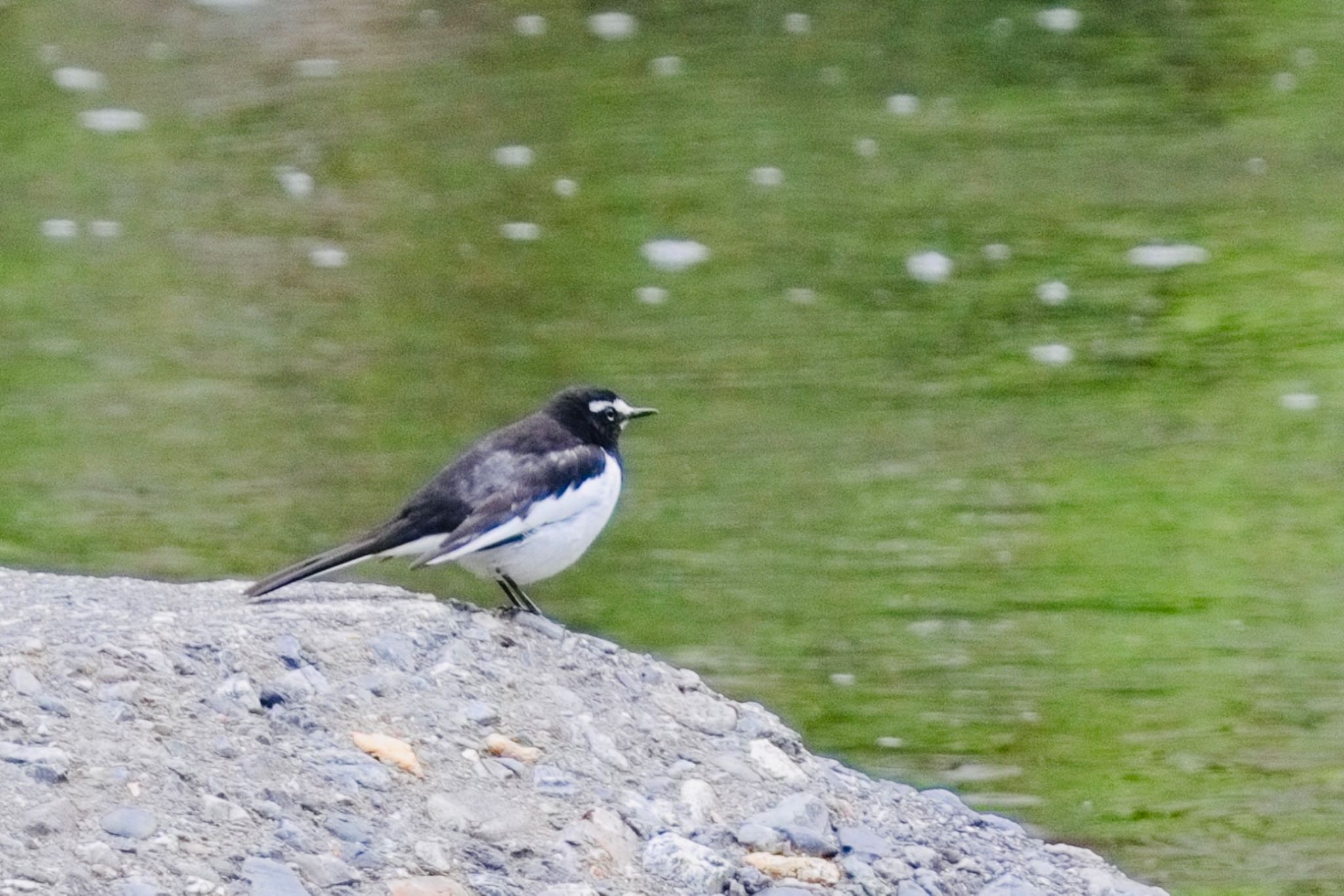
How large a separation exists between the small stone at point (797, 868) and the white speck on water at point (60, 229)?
18.9ft

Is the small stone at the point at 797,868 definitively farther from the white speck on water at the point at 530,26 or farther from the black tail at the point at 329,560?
the white speck on water at the point at 530,26

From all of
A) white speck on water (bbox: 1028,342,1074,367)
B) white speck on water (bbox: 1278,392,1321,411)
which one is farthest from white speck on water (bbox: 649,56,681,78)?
white speck on water (bbox: 1278,392,1321,411)

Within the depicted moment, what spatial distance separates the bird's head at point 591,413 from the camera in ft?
15.3

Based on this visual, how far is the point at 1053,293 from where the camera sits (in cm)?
802

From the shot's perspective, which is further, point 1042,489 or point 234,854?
point 1042,489

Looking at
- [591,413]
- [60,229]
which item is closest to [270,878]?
[591,413]

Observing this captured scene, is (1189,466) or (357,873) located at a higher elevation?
(357,873)

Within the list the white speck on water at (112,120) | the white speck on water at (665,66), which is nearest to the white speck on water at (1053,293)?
the white speck on water at (665,66)

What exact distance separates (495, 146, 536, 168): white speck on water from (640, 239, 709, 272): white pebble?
0.94 metres

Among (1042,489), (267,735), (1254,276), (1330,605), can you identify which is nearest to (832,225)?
(1254,276)

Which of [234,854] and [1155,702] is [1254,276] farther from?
[234,854]

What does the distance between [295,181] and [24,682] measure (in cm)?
552

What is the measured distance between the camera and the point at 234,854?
3.31 m

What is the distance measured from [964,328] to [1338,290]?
1.51 meters
